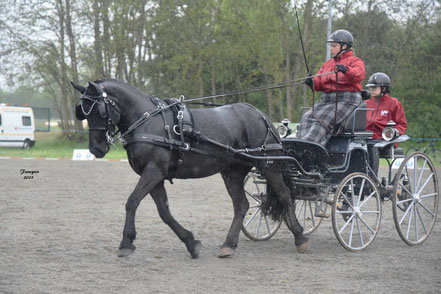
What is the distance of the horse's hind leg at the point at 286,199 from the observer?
682cm

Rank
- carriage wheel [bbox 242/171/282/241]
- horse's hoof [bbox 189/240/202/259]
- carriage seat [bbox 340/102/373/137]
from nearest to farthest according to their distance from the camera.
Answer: horse's hoof [bbox 189/240/202/259] → carriage seat [bbox 340/102/373/137] → carriage wheel [bbox 242/171/282/241]

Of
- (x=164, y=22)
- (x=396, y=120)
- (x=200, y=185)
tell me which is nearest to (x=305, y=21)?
(x=164, y=22)

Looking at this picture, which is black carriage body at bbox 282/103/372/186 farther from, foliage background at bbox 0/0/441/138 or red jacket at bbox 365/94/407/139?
foliage background at bbox 0/0/441/138

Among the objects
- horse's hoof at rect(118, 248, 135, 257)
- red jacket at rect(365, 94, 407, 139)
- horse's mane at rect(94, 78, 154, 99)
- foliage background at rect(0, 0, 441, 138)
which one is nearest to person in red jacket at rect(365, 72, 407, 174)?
red jacket at rect(365, 94, 407, 139)

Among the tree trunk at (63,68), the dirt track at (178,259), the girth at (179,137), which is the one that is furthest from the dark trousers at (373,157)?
the tree trunk at (63,68)

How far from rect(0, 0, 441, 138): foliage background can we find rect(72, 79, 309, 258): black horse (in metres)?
21.2

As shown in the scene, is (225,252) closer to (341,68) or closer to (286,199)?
(286,199)

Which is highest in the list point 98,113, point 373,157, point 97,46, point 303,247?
point 97,46

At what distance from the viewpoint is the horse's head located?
19.6 feet

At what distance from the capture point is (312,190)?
23.8 feet

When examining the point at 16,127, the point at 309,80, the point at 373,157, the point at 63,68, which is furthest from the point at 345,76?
the point at 63,68

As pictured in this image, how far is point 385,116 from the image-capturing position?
796 cm

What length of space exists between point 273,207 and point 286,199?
0.65 ft

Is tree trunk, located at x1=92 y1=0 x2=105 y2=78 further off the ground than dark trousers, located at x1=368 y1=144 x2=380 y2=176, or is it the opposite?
tree trunk, located at x1=92 y1=0 x2=105 y2=78
